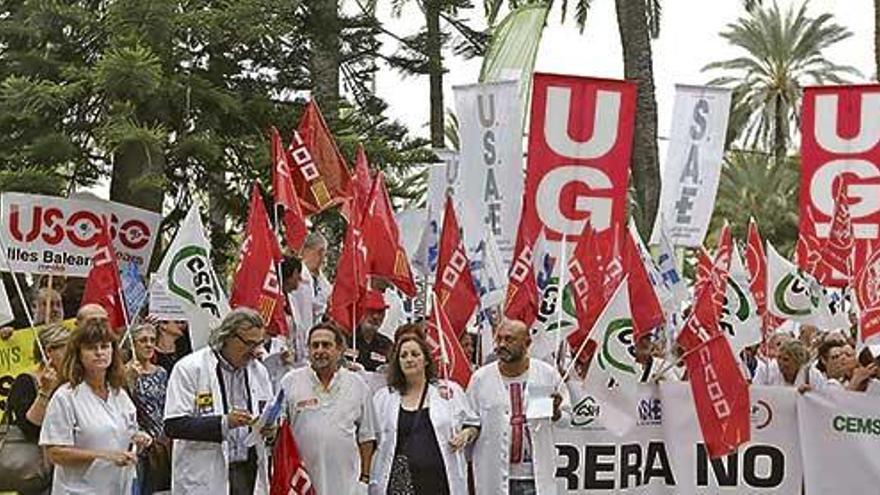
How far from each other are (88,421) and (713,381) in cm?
404

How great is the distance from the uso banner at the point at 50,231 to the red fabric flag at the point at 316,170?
5.73 ft

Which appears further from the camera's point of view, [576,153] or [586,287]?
[576,153]

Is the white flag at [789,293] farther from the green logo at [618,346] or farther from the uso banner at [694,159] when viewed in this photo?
the green logo at [618,346]

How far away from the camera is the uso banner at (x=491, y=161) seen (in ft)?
42.1

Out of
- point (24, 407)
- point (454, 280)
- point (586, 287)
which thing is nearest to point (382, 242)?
point (454, 280)

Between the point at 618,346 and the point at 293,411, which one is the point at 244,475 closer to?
the point at 293,411

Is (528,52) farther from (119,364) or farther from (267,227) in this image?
(119,364)

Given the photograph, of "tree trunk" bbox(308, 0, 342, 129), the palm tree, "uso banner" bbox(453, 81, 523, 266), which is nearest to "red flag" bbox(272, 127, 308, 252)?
"uso banner" bbox(453, 81, 523, 266)

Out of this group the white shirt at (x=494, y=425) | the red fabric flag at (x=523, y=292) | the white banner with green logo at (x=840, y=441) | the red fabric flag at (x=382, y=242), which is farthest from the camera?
the red fabric flag at (x=382, y=242)

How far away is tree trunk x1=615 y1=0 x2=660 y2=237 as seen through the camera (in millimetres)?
21656

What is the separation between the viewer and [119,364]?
846cm

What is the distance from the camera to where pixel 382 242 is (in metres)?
11.0

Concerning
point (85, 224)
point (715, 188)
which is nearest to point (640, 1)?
point (715, 188)

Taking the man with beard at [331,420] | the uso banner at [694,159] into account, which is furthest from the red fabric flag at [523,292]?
the uso banner at [694,159]
